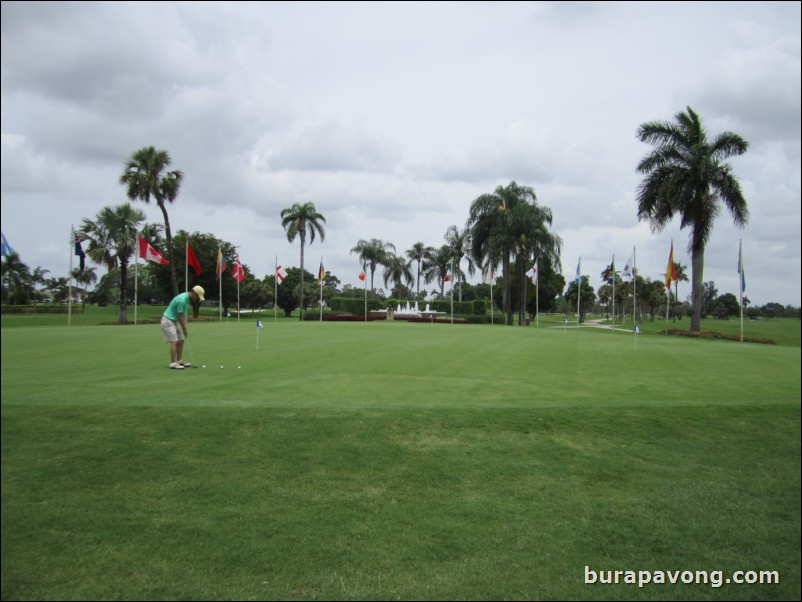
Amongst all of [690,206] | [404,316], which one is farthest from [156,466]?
[404,316]

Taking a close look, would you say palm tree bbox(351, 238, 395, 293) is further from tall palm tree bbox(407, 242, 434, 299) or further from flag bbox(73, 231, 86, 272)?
flag bbox(73, 231, 86, 272)

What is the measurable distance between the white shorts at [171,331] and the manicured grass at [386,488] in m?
2.16

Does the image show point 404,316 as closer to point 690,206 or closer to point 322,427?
point 690,206

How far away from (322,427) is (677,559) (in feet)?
13.4

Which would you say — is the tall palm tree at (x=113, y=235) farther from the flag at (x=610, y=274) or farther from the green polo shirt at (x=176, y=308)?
the flag at (x=610, y=274)

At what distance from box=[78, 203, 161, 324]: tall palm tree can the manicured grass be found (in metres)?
2.68

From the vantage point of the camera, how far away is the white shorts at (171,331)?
11703 mm

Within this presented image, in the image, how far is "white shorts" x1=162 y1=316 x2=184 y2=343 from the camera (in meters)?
11.7

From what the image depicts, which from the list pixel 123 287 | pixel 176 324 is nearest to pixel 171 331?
pixel 176 324

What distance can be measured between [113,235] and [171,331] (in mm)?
2398

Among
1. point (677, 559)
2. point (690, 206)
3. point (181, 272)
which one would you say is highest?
point (690, 206)

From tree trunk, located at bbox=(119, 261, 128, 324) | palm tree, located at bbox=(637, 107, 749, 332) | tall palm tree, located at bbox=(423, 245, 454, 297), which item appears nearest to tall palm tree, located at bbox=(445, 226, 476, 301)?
tall palm tree, located at bbox=(423, 245, 454, 297)

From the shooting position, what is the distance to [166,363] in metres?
12.3

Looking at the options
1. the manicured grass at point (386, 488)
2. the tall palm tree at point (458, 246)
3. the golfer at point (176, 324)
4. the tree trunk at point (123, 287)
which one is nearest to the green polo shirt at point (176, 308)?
the golfer at point (176, 324)
